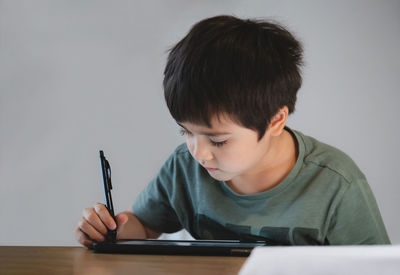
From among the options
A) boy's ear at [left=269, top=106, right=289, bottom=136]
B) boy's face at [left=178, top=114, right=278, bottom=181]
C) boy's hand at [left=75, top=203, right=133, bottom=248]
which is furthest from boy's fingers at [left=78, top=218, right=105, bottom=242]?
boy's ear at [left=269, top=106, right=289, bottom=136]

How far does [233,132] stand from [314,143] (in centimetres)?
21

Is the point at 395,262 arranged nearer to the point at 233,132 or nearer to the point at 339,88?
the point at 233,132

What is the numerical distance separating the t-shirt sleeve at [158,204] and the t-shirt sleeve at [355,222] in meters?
0.32

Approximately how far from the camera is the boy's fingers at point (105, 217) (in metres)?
0.75

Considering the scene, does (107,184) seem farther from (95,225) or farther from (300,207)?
(300,207)

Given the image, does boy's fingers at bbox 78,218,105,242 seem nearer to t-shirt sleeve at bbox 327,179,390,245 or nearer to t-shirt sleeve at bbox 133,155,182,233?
t-shirt sleeve at bbox 133,155,182,233

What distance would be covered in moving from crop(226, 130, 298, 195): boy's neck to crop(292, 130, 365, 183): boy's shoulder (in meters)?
0.02

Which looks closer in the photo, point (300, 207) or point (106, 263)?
point (106, 263)

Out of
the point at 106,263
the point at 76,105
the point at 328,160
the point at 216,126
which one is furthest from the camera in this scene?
the point at 76,105

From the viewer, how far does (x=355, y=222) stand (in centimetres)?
79

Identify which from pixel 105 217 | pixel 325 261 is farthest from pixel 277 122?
pixel 325 261

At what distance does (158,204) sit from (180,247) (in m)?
0.34

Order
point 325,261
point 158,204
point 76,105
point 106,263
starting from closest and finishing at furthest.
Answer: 1. point 325,261
2. point 106,263
3. point 158,204
4. point 76,105

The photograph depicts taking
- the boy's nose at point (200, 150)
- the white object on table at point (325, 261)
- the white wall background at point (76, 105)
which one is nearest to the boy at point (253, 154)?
the boy's nose at point (200, 150)
